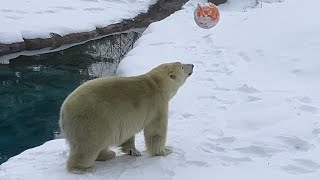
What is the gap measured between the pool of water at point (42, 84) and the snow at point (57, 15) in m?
0.53

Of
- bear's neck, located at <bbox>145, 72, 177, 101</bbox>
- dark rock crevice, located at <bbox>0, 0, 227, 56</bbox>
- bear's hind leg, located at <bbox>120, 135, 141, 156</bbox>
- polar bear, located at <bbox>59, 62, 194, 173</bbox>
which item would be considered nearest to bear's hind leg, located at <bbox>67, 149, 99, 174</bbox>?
polar bear, located at <bbox>59, 62, 194, 173</bbox>

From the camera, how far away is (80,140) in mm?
4438

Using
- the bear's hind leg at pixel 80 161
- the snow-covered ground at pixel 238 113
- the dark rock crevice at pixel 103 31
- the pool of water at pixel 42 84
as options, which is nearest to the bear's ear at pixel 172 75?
the snow-covered ground at pixel 238 113

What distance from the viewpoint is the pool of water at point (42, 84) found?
793 cm

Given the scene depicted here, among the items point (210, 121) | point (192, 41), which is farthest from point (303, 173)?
point (192, 41)

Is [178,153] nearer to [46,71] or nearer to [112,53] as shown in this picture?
[46,71]

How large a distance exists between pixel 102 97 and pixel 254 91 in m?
3.07

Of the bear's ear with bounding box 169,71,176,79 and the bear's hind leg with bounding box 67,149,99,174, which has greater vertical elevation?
the bear's ear with bounding box 169,71,176,79

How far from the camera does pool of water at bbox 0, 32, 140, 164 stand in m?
7.93

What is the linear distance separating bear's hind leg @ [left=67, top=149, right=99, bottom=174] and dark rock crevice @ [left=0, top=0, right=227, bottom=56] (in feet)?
24.9

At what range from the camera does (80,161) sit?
4.48 meters

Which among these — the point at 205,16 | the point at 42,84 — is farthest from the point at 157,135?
the point at 42,84

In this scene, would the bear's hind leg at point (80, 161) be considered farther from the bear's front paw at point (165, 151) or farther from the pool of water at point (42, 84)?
the pool of water at point (42, 84)

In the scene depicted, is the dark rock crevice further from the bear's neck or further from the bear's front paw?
the bear's front paw
